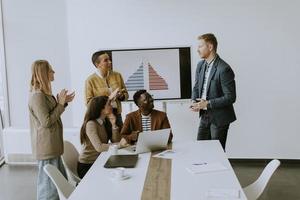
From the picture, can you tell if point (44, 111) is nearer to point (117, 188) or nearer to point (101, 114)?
point (101, 114)

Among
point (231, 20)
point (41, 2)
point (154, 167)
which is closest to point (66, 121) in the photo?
point (41, 2)

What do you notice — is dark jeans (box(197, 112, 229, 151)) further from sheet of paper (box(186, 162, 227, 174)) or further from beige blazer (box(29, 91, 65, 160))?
beige blazer (box(29, 91, 65, 160))

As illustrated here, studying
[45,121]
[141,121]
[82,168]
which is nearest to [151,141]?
[141,121]

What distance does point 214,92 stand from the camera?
14.7 ft

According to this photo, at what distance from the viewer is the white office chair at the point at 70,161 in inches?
150

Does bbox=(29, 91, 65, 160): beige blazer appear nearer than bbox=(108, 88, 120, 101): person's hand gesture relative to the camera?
Yes

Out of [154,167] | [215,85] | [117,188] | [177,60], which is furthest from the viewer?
[177,60]

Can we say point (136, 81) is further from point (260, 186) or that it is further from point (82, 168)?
point (260, 186)

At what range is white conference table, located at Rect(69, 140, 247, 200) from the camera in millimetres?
2742

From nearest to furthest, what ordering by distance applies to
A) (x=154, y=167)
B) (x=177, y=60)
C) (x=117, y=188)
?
1. (x=117, y=188)
2. (x=154, y=167)
3. (x=177, y=60)

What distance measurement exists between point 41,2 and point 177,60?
6.47ft

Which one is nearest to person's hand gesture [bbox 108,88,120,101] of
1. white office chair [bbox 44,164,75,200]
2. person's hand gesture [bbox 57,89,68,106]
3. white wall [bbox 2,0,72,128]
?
person's hand gesture [bbox 57,89,68,106]

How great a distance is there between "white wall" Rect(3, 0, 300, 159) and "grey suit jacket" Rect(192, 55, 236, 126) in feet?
3.77

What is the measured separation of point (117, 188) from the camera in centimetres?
286
